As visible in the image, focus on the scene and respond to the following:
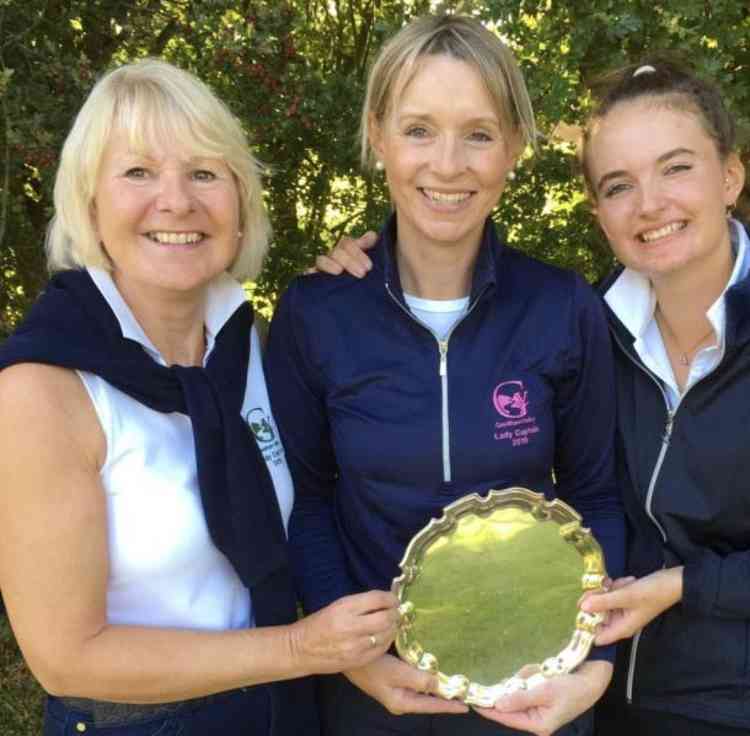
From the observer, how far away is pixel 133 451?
86.3 inches

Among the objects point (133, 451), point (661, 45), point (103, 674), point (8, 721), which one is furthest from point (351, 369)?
point (8, 721)

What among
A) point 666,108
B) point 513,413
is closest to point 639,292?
point 666,108

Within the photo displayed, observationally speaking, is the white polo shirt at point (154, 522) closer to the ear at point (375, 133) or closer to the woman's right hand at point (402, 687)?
the woman's right hand at point (402, 687)

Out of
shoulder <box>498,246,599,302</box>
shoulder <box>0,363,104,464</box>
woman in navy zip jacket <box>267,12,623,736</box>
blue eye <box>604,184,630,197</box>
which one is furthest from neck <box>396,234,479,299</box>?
shoulder <box>0,363,104,464</box>

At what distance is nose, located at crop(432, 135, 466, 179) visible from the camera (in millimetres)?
2428

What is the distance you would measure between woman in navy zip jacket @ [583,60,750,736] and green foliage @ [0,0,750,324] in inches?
21.8

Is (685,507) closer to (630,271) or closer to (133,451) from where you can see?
(630,271)

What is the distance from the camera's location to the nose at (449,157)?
2.43 m

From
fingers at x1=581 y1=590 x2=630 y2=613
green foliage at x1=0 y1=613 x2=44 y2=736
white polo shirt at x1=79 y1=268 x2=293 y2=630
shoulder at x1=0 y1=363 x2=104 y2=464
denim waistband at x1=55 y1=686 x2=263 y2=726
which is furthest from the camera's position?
green foliage at x1=0 y1=613 x2=44 y2=736

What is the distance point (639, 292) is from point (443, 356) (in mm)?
724

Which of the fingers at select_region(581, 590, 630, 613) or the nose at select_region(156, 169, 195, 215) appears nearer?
the nose at select_region(156, 169, 195, 215)

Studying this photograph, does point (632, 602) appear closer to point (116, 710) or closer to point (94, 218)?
point (116, 710)

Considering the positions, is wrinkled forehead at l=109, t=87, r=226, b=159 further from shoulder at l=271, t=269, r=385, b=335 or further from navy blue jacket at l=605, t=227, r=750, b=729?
navy blue jacket at l=605, t=227, r=750, b=729

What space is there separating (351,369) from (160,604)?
31.2 inches
